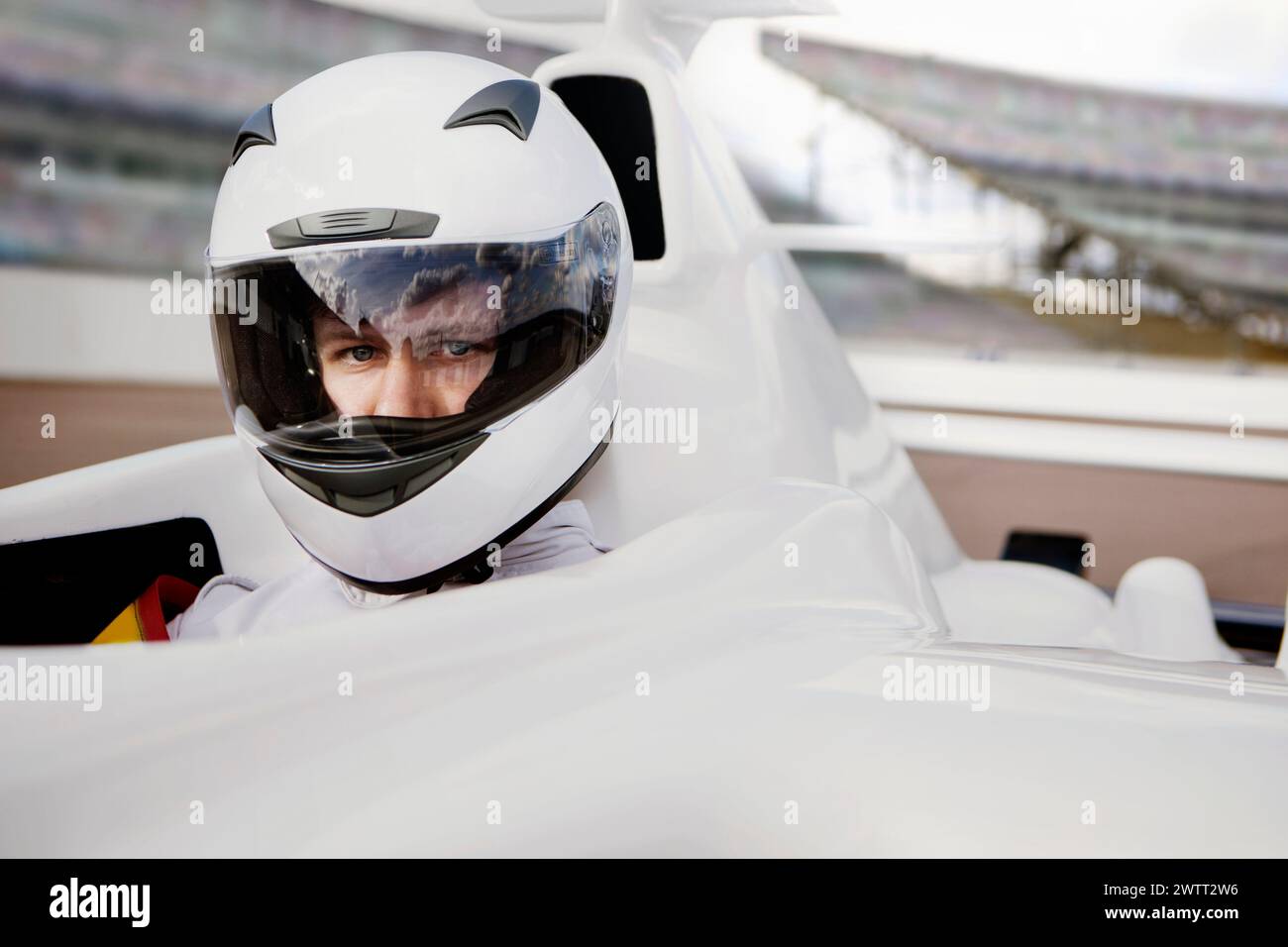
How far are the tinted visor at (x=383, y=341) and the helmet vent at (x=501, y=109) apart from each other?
0.12 m

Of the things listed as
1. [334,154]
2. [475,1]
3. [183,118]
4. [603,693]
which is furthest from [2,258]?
[603,693]

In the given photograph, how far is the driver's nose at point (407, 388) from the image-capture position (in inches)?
32.2

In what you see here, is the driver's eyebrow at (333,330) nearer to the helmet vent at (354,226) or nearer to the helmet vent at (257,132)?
the helmet vent at (354,226)

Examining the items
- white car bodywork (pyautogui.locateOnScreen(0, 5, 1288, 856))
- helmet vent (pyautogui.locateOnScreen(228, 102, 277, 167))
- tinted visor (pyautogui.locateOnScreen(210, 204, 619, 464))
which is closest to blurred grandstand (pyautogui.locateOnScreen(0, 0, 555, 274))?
helmet vent (pyautogui.locateOnScreen(228, 102, 277, 167))

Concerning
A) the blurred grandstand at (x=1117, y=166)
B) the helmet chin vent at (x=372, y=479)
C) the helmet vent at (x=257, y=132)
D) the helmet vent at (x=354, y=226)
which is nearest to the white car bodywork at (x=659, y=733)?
the helmet chin vent at (x=372, y=479)

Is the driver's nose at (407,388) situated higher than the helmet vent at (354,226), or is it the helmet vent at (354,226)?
the helmet vent at (354,226)

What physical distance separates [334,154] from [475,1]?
0.87 meters

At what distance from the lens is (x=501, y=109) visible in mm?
921

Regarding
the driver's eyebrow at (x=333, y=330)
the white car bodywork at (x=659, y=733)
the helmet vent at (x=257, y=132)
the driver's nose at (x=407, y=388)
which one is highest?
the helmet vent at (x=257, y=132)

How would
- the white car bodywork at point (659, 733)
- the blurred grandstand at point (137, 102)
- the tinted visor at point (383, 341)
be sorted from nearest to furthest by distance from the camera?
the white car bodywork at point (659, 733), the tinted visor at point (383, 341), the blurred grandstand at point (137, 102)

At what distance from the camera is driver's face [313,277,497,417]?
2.67 ft

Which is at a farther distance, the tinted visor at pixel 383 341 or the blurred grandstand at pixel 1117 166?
the blurred grandstand at pixel 1117 166

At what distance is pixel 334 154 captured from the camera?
2.79 feet

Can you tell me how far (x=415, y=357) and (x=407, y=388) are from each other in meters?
0.02
